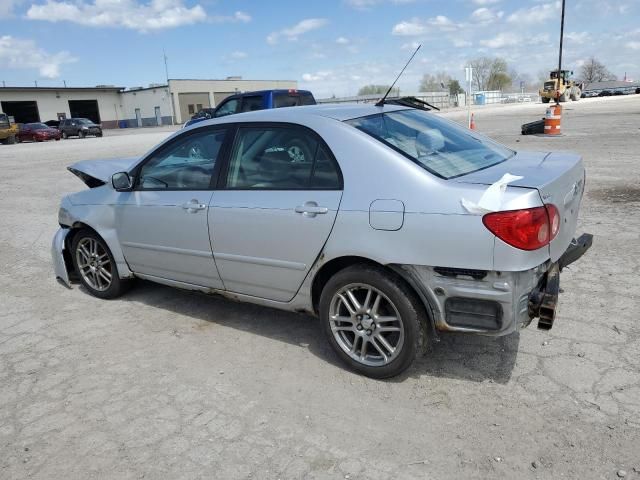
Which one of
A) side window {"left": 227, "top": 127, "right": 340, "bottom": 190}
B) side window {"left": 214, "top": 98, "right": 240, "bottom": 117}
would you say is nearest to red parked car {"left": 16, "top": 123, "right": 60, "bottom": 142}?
side window {"left": 214, "top": 98, "right": 240, "bottom": 117}

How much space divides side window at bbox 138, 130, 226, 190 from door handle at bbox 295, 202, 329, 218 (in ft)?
3.01

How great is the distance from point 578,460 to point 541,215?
3.94 ft

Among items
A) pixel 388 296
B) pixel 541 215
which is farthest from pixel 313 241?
pixel 541 215

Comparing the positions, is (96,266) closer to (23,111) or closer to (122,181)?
(122,181)

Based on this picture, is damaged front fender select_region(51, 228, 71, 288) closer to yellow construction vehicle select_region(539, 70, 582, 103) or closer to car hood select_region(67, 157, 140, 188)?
car hood select_region(67, 157, 140, 188)

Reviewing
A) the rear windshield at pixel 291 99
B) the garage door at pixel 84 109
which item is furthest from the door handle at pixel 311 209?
the garage door at pixel 84 109

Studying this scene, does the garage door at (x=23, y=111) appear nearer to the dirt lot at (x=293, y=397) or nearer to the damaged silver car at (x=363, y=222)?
the dirt lot at (x=293, y=397)

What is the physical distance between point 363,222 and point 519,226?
2.79ft

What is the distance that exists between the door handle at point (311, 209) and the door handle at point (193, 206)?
0.87m

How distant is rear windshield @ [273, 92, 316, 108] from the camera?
44.6 ft

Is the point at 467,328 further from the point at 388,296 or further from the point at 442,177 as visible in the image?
the point at 442,177

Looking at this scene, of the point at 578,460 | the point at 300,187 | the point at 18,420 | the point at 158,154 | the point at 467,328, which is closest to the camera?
the point at 578,460

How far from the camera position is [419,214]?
9.29 feet

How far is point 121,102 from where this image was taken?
68812 mm
